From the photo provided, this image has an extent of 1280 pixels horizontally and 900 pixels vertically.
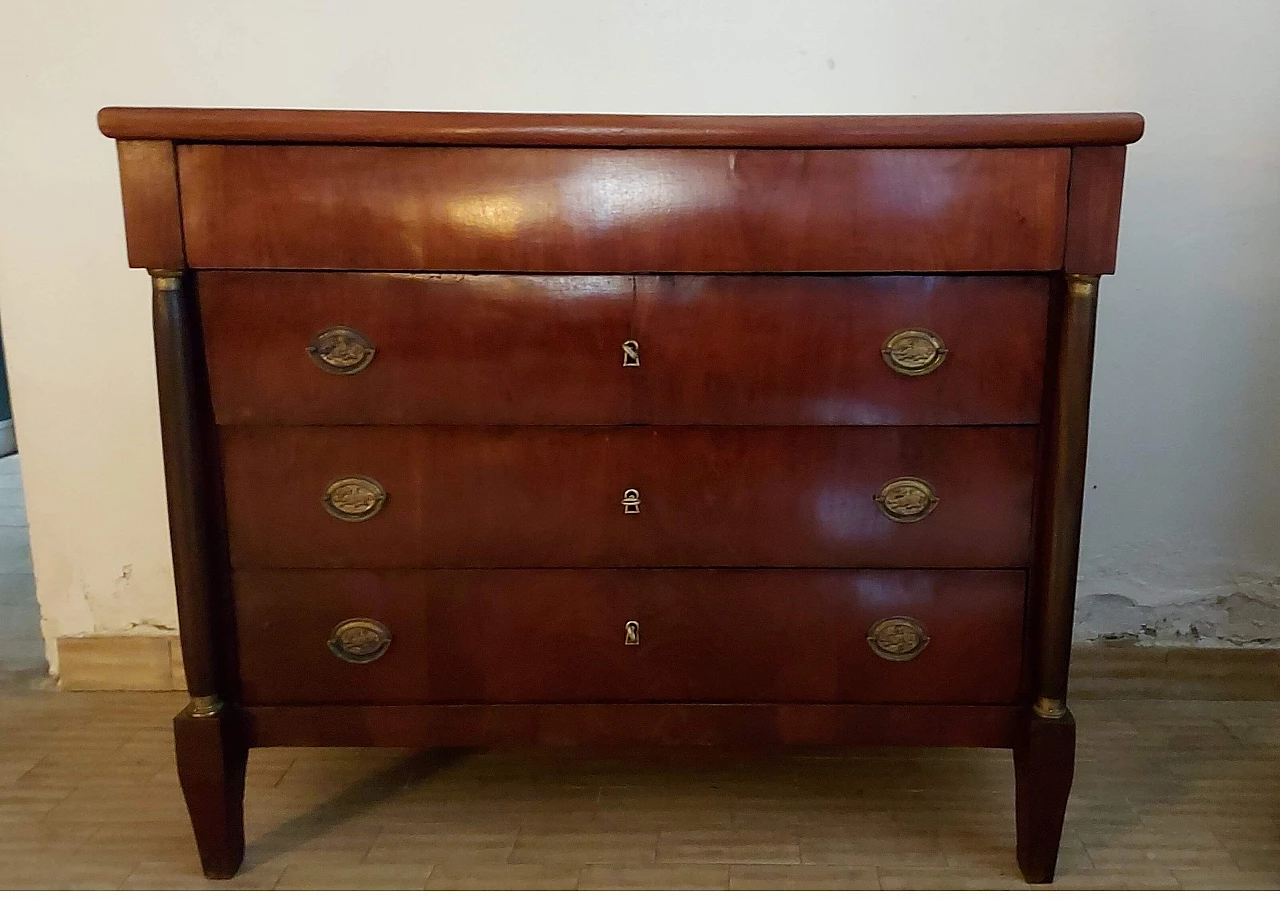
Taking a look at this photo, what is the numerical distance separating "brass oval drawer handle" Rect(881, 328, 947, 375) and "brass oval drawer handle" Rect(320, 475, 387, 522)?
66 centimetres

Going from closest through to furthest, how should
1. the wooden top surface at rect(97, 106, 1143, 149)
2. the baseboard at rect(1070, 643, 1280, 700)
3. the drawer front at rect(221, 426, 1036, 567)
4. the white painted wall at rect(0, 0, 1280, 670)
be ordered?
the wooden top surface at rect(97, 106, 1143, 149) < the drawer front at rect(221, 426, 1036, 567) < the white painted wall at rect(0, 0, 1280, 670) < the baseboard at rect(1070, 643, 1280, 700)

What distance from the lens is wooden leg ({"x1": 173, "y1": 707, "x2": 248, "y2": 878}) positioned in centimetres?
127

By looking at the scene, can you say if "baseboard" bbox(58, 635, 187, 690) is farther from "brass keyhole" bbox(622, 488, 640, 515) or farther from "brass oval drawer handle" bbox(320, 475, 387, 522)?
"brass keyhole" bbox(622, 488, 640, 515)

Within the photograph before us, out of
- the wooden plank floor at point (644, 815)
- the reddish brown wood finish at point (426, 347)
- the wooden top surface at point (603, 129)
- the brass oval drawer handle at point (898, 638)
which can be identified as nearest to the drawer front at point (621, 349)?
the reddish brown wood finish at point (426, 347)

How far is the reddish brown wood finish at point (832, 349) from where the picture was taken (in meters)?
1.17

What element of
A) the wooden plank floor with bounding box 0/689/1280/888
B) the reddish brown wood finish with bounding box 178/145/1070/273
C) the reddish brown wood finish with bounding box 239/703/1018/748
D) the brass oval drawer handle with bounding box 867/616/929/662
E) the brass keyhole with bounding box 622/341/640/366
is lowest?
the wooden plank floor with bounding box 0/689/1280/888

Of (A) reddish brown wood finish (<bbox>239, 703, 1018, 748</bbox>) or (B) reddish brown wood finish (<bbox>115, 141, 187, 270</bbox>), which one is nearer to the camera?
(B) reddish brown wood finish (<bbox>115, 141, 187, 270</bbox>)

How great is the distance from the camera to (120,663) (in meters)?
1.90

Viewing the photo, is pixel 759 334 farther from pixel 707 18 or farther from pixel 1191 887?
pixel 1191 887

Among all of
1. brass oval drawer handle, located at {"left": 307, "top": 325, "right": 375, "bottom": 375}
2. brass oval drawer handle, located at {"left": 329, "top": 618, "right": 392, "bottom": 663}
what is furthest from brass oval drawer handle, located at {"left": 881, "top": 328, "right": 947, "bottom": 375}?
brass oval drawer handle, located at {"left": 329, "top": 618, "right": 392, "bottom": 663}

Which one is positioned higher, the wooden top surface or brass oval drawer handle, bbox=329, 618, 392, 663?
the wooden top surface

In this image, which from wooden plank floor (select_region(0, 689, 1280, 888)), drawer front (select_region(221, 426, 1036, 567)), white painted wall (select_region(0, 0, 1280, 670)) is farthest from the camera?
white painted wall (select_region(0, 0, 1280, 670))

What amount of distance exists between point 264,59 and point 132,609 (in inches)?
42.7

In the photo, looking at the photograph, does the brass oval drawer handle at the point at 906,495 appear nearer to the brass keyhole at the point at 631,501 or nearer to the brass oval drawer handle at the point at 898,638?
the brass oval drawer handle at the point at 898,638
